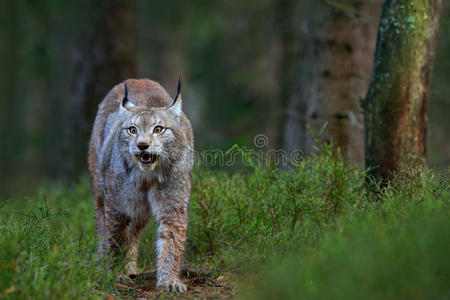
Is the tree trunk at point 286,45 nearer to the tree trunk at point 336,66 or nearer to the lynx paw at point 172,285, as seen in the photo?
the tree trunk at point 336,66

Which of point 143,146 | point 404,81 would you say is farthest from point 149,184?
point 404,81

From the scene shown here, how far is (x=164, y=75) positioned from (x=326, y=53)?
11313mm

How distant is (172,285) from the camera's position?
4691mm

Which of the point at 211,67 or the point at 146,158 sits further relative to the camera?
the point at 211,67

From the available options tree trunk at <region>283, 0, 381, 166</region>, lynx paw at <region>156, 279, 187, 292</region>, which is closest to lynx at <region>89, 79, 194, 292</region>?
lynx paw at <region>156, 279, 187, 292</region>

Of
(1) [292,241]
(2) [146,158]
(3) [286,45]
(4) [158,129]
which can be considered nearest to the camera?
(1) [292,241]

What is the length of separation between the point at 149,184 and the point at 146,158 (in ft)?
1.03

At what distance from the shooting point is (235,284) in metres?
4.61

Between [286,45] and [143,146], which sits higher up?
[286,45]

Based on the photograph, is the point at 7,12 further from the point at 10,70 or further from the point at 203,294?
the point at 203,294

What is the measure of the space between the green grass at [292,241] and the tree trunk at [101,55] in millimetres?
3948

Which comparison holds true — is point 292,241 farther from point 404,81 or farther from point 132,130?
point 404,81

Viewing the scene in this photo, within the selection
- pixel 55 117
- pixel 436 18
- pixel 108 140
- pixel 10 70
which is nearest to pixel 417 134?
pixel 436 18

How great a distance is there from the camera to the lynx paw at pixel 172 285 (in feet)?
15.3
